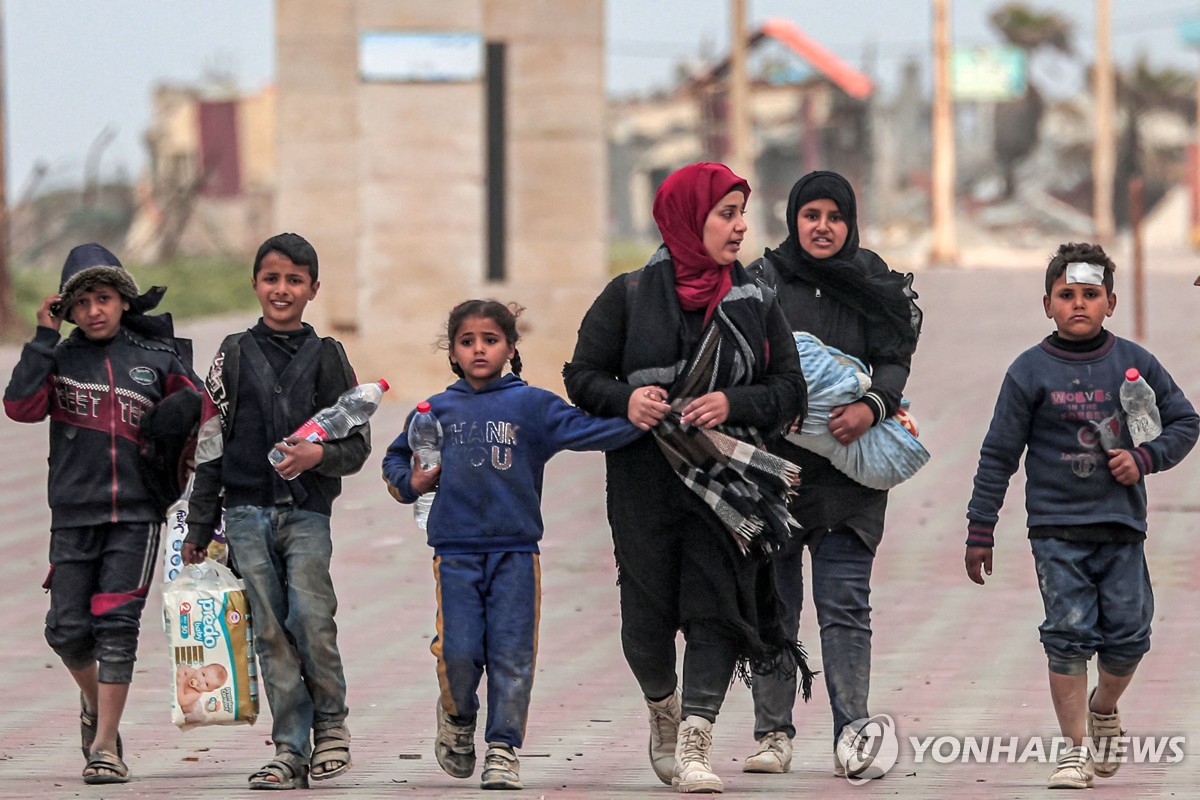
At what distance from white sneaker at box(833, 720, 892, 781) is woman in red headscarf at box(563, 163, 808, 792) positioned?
35cm

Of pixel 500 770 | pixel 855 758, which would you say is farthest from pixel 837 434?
pixel 500 770

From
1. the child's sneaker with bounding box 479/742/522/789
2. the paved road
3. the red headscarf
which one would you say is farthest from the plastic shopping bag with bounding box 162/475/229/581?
the red headscarf

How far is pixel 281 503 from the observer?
642 centimetres

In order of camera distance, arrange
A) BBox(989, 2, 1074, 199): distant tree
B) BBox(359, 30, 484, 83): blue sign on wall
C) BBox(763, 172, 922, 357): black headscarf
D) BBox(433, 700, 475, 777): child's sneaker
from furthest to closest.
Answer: BBox(989, 2, 1074, 199): distant tree → BBox(359, 30, 484, 83): blue sign on wall → BBox(763, 172, 922, 357): black headscarf → BBox(433, 700, 475, 777): child's sneaker

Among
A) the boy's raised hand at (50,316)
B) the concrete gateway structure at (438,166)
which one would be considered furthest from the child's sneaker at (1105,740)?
the concrete gateway structure at (438,166)

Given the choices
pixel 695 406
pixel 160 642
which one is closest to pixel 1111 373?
pixel 695 406

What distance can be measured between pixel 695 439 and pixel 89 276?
1.95m

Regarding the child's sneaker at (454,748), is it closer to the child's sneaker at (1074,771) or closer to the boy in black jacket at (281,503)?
the boy in black jacket at (281,503)

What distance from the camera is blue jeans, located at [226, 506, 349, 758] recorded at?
6.40m

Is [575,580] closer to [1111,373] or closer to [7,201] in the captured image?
[1111,373]

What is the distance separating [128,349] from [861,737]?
2.52 m

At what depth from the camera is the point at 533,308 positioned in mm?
20234

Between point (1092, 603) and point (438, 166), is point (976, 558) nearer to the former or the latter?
point (1092, 603)

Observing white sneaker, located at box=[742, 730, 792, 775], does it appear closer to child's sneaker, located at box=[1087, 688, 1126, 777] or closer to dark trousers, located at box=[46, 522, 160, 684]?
child's sneaker, located at box=[1087, 688, 1126, 777]
